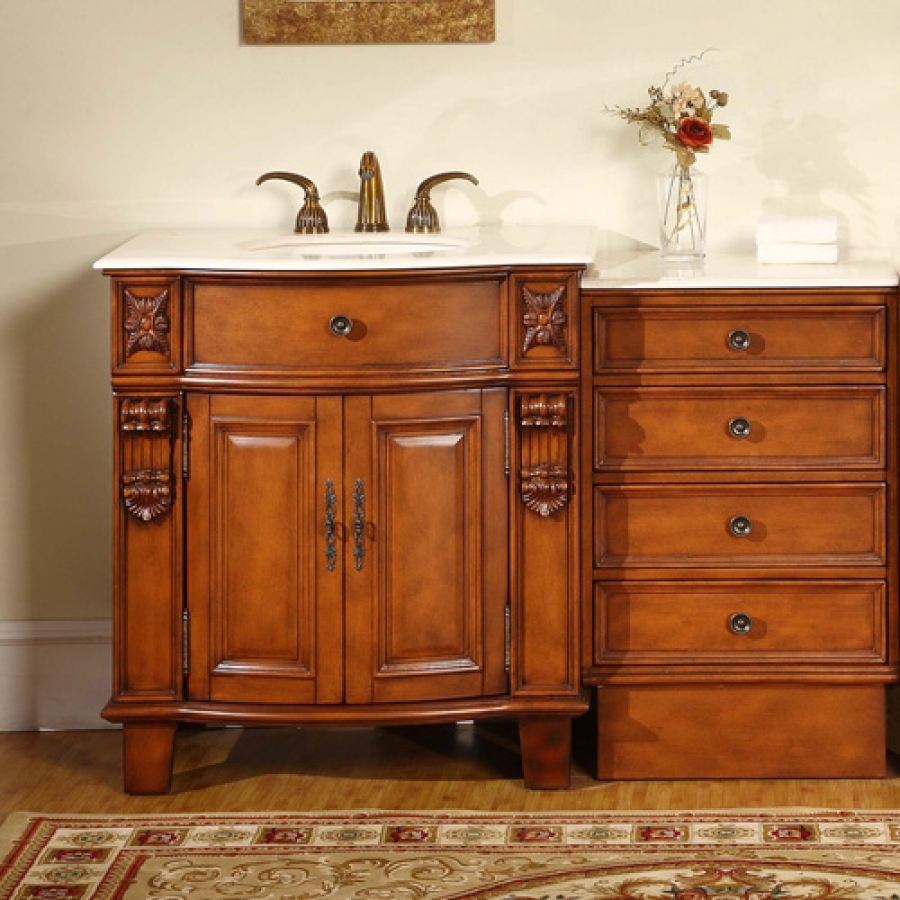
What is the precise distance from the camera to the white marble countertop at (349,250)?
109 inches

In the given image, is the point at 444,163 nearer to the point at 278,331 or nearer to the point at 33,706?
the point at 278,331

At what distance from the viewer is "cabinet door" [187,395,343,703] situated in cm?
285

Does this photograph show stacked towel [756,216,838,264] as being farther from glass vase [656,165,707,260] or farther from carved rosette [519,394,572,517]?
carved rosette [519,394,572,517]

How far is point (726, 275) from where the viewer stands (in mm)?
2969

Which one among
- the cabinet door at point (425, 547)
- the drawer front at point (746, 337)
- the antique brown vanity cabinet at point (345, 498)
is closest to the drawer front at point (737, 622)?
the antique brown vanity cabinet at point (345, 498)

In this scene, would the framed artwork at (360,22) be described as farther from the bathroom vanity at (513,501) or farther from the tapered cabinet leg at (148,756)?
the tapered cabinet leg at (148,756)

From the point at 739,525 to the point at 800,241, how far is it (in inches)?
22.5

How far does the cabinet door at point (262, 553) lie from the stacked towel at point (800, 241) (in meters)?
0.91

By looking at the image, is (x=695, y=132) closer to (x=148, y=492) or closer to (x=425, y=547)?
(x=425, y=547)

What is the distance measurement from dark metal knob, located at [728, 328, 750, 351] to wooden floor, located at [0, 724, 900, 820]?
2.42ft

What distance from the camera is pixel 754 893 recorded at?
2537 millimetres

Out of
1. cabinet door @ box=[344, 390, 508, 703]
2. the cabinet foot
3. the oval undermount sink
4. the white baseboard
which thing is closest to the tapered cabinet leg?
cabinet door @ box=[344, 390, 508, 703]

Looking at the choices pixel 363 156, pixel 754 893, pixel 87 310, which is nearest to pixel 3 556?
pixel 87 310

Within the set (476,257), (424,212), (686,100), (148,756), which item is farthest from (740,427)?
(148,756)
